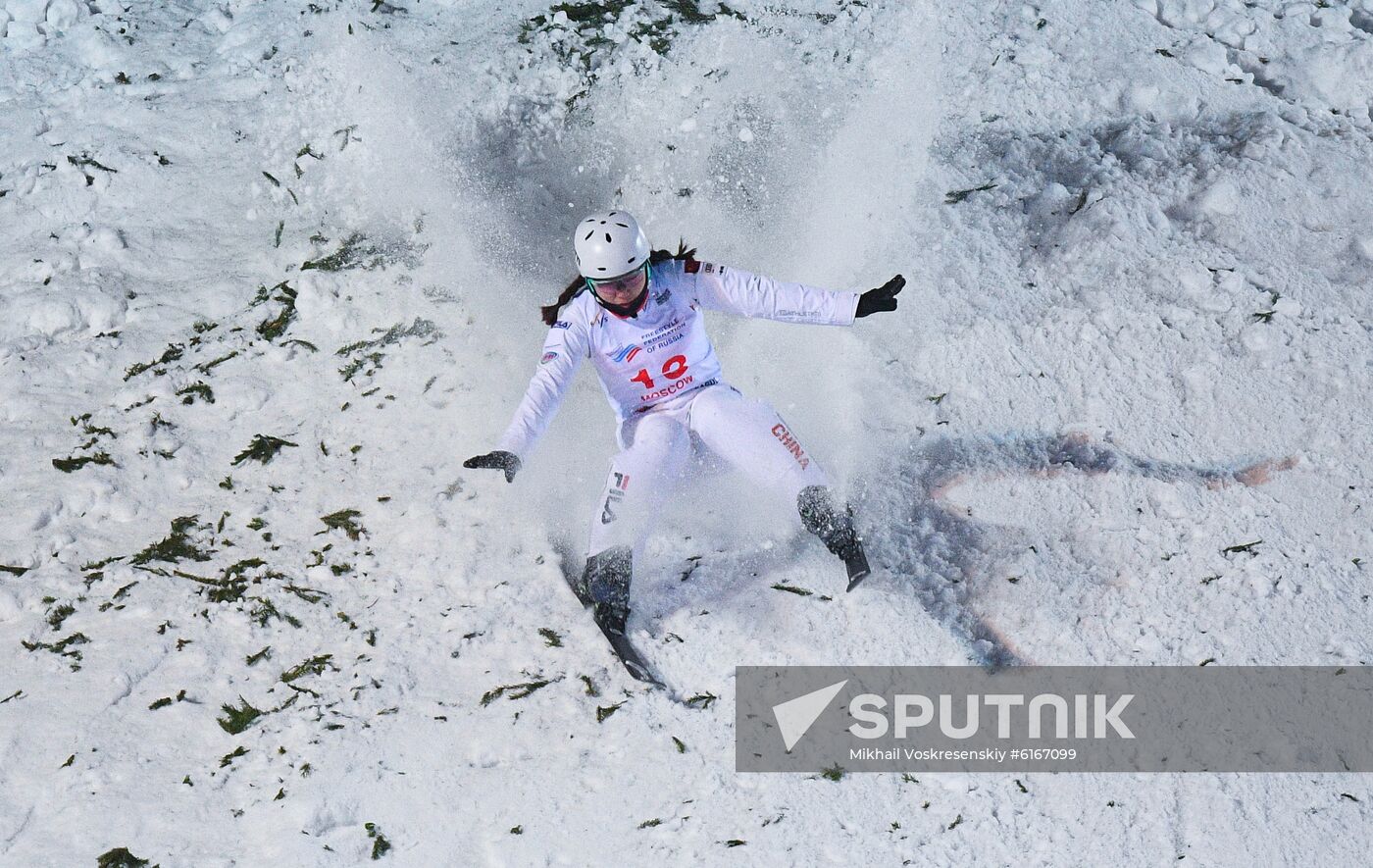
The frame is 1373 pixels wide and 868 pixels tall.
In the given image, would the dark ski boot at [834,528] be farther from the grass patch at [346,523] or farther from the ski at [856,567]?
the grass patch at [346,523]

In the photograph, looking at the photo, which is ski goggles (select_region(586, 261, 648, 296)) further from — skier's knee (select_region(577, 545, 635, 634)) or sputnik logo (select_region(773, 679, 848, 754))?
sputnik logo (select_region(773, 679, 848, 754))

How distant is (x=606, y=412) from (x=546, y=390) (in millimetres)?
1167

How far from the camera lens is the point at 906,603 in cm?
508

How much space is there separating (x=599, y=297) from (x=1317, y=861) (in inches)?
154

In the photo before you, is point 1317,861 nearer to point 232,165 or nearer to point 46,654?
point 46,654

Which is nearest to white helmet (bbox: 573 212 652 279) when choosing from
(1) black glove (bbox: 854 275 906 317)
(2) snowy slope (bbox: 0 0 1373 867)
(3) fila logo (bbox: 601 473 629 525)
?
(3) fila logo (bbox: 601 473 629 525)

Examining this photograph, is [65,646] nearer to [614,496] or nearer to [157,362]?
[157,362]

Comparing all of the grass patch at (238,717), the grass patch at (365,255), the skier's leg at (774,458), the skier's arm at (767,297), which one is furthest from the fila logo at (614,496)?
the grass patch at (365,255)

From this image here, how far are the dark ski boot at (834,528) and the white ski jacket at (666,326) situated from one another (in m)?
0.94

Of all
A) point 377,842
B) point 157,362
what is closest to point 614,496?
point 377,842

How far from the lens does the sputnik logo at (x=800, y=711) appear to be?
4719 millimetres

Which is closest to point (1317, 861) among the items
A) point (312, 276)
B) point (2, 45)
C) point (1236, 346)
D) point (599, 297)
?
A: point (1236, 346)

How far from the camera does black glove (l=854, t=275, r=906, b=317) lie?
17.7 feet

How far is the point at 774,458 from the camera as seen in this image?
535 cm
